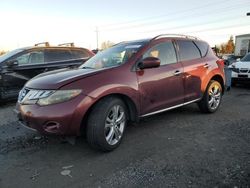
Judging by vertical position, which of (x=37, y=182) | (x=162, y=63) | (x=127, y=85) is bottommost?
(x=37, y=182)

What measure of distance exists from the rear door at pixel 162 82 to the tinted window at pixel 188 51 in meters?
0.24

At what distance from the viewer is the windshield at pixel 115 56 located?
4211 millimetres

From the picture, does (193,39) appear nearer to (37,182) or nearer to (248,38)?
(37,182)

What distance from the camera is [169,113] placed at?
18.9 feet

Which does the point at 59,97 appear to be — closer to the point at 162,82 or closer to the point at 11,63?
the point at 162,82

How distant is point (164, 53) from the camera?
4.62 m

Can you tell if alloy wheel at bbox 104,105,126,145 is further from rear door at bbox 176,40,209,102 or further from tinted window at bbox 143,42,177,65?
A: rear door at bbox 176,40,209,102

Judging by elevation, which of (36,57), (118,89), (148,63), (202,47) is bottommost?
(118,89)

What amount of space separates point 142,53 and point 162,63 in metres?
0.50

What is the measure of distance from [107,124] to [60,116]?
714 mm

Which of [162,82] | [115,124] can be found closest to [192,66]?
[162,82]

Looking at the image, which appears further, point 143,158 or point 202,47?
point 202,47

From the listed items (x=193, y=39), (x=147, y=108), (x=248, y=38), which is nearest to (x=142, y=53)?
(x=147, y=108)

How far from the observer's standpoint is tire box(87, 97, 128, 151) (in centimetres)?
338
